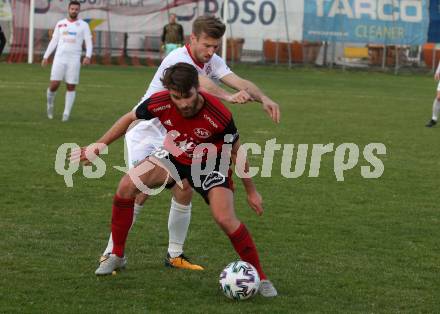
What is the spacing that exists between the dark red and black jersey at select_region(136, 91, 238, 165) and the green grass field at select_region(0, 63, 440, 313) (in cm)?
110

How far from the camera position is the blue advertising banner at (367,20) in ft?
140

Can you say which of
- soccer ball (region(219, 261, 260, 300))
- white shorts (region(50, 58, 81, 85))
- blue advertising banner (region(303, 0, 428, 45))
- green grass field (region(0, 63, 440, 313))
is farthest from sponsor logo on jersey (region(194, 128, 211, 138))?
blue advertising banner (region(303, 0, 428, 45))

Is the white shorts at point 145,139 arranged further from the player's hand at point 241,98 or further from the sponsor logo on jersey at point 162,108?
the player's hand at point 241,98

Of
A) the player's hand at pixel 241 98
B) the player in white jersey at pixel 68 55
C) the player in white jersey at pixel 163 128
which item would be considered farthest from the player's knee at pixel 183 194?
the player in white jersey at pixel 68 55

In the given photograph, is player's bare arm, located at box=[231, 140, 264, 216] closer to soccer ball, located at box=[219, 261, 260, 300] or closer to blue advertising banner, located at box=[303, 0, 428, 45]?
soccer ball, located at box=[219, 261, 260, 300]

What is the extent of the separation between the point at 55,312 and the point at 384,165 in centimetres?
887

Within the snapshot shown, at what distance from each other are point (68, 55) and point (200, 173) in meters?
12.9

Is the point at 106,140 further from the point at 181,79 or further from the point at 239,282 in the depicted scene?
the point at 239,282

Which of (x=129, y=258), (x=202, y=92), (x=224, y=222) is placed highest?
(x=202, y=92)

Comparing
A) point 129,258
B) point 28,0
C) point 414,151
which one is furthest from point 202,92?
point 28,0

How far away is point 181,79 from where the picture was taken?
6.69 m

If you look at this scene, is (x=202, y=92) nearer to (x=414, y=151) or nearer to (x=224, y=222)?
(x=224, y=222)

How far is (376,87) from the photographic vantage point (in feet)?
110

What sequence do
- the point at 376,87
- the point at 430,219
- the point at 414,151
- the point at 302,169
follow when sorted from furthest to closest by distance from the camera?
1. the point at 376,87
2. the point at 414,151
3. the point at 302,169
4. the point at 430,219
